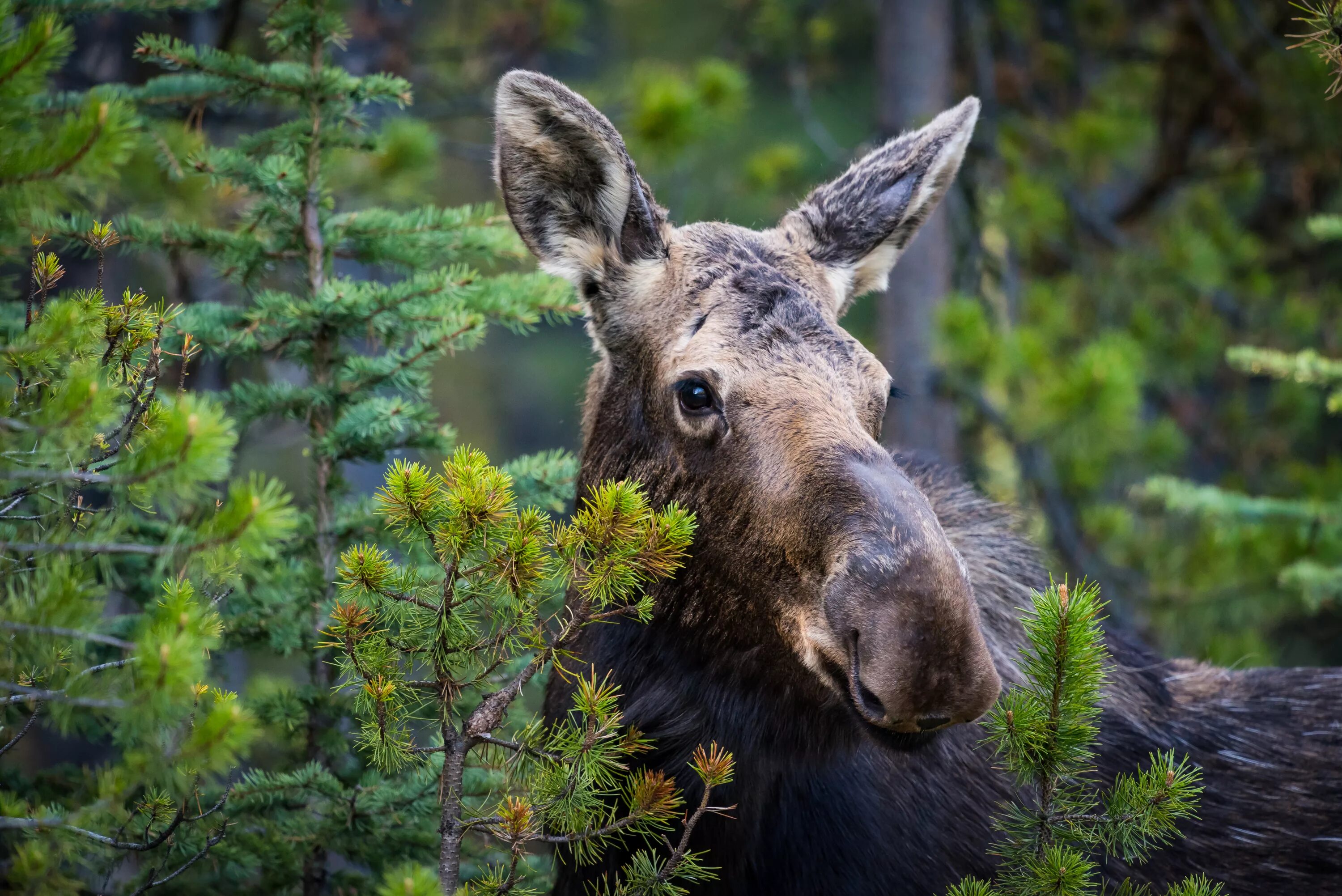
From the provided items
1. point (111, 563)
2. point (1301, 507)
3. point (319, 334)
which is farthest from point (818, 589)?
point (1301, 507)

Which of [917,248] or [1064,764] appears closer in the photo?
[1064,764]

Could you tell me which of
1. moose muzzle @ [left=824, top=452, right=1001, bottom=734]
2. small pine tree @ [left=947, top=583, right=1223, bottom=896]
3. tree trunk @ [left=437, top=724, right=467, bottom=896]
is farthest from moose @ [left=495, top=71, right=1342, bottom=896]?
tree trunk @ [left=437, top=724, right=467, bottom=896]

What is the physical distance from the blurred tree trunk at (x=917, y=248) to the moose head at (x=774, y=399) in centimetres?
317

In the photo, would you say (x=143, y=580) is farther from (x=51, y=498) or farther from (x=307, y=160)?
(x=307, y=160)

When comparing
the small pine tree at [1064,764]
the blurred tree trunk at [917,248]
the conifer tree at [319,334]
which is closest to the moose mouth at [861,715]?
the small pine tree at [1064,764]

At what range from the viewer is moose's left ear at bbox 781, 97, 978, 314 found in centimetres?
403

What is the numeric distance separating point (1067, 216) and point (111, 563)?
778 cm

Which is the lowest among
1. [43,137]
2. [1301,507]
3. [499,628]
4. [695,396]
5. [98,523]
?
[1301,507]

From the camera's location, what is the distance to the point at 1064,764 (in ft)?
8.41

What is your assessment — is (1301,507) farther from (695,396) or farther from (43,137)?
(43,137)

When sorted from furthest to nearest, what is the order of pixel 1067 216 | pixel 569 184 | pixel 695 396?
pixel 1067 216
pixel 569 184
pixel 695 396

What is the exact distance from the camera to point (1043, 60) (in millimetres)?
9172

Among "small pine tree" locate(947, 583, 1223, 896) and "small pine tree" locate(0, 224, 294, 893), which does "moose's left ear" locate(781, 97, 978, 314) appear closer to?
"small pine tree" locate(947, 583, 1223, 896)

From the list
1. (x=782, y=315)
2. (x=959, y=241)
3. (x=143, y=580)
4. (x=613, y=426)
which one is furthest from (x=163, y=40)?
(x=959, y=241)
